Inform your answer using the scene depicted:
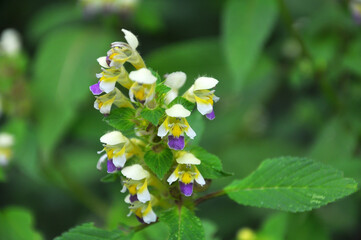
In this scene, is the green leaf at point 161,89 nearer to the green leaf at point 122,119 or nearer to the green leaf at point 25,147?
the green leaf at point 122,119

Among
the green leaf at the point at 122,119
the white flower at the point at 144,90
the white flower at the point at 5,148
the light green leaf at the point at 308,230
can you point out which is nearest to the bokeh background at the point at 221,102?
the light green leaf at the point at 308,230

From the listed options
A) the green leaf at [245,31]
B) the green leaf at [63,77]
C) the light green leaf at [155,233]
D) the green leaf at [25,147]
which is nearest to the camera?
the light green leaf at [155,233]

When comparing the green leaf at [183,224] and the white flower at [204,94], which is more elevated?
the white flower at [204,94]

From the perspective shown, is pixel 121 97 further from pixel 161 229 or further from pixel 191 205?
pixel 161 229

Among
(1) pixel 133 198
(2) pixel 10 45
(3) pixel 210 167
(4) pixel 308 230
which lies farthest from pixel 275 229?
(2) pixel 10 45

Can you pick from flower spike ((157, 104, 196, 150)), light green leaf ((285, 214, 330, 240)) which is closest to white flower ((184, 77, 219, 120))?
flower spike ((157, 104, 196, 150))

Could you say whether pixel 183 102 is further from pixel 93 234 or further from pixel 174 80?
pixel 93 234

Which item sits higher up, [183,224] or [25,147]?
[25,147]
